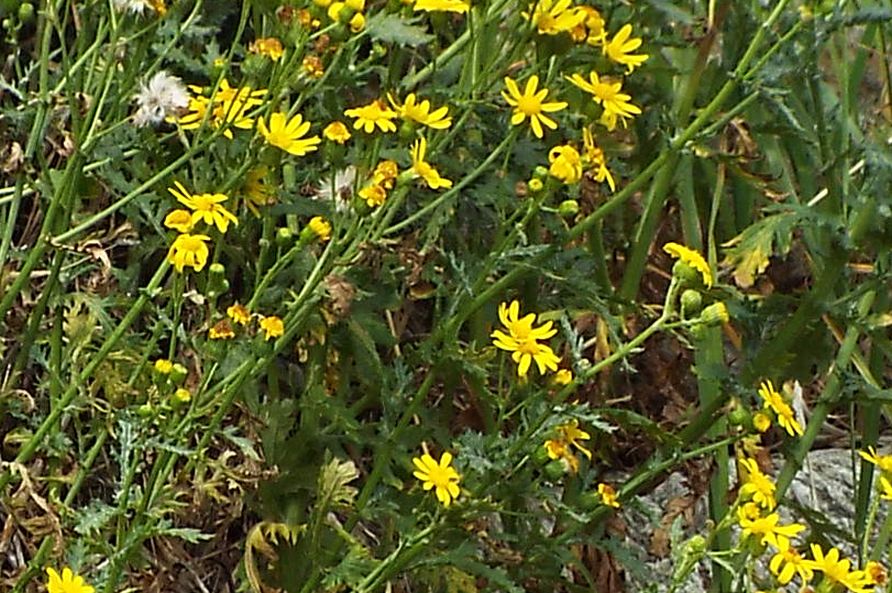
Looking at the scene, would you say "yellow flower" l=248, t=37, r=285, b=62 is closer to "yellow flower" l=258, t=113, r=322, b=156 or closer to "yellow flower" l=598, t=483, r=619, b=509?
"yellow flower" l=258, t=113, r=322, b=156

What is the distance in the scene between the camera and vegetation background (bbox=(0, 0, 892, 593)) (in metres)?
1.29

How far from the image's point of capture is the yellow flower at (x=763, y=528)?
1271 millimetres

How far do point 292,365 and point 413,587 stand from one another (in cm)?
33

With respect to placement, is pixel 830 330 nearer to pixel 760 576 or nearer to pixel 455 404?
pixel 760 576

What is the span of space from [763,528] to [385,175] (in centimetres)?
49

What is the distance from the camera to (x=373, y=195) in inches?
49.6

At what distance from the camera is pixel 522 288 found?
5.65ft

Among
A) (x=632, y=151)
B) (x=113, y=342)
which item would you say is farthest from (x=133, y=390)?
(x=632, y=151)

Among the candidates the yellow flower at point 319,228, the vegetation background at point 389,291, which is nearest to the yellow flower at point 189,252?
the vegetation background at point 389,291

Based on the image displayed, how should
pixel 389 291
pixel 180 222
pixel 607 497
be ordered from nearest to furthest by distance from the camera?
1. pixel 180 222
2. pixel 607 497
3. pixel 389 291

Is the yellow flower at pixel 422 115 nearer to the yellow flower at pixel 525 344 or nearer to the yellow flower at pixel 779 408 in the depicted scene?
the yellow flower at pixel 525 344

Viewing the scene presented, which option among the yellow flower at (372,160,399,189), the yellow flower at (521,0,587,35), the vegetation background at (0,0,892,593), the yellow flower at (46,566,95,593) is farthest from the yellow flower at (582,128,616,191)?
the yellow flower at (46,566,95,593)

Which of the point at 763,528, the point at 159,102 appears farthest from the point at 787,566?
the point at 159,102

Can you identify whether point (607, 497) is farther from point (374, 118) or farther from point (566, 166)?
point (374, 118)
